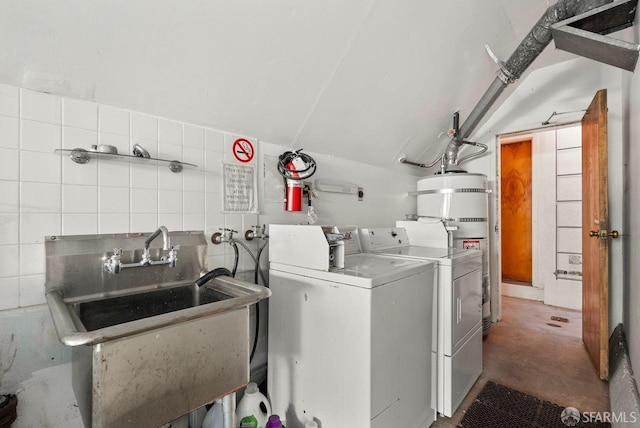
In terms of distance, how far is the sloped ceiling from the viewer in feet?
3.45

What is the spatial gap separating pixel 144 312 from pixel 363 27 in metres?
1.81

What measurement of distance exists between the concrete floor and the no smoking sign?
1.94 metres

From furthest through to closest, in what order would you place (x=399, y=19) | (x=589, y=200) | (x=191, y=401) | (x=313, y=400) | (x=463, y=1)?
(x=589, y=200) → (x=463, y=1) → (x=399, y=19) → (x=313, y=400) → (x=191, y=401)

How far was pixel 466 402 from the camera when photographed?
1818 mm

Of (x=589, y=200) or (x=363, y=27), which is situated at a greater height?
(x=363, y=27)

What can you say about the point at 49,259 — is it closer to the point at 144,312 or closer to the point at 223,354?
the point at 144,312

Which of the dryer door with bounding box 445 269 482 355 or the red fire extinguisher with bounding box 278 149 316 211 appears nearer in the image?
the dryer door with bounding box 445 269 482 355

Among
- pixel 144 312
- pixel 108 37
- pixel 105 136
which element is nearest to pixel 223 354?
pixel 144 312

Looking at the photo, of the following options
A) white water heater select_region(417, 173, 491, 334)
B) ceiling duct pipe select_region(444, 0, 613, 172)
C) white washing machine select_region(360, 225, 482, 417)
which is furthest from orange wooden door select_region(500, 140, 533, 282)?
white washing machine select_region(360, 225, 482, 417)

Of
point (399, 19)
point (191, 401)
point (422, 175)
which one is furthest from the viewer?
point (422, 175)

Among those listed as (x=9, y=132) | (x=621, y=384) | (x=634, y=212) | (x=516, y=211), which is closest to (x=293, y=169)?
(x=9, y=132)

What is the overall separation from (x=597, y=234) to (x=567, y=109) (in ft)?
4.94

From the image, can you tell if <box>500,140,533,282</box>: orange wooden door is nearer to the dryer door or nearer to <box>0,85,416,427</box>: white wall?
the dryer door

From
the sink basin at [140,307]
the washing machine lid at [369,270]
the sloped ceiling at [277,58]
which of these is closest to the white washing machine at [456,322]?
the washing machine lid at [369,270]
